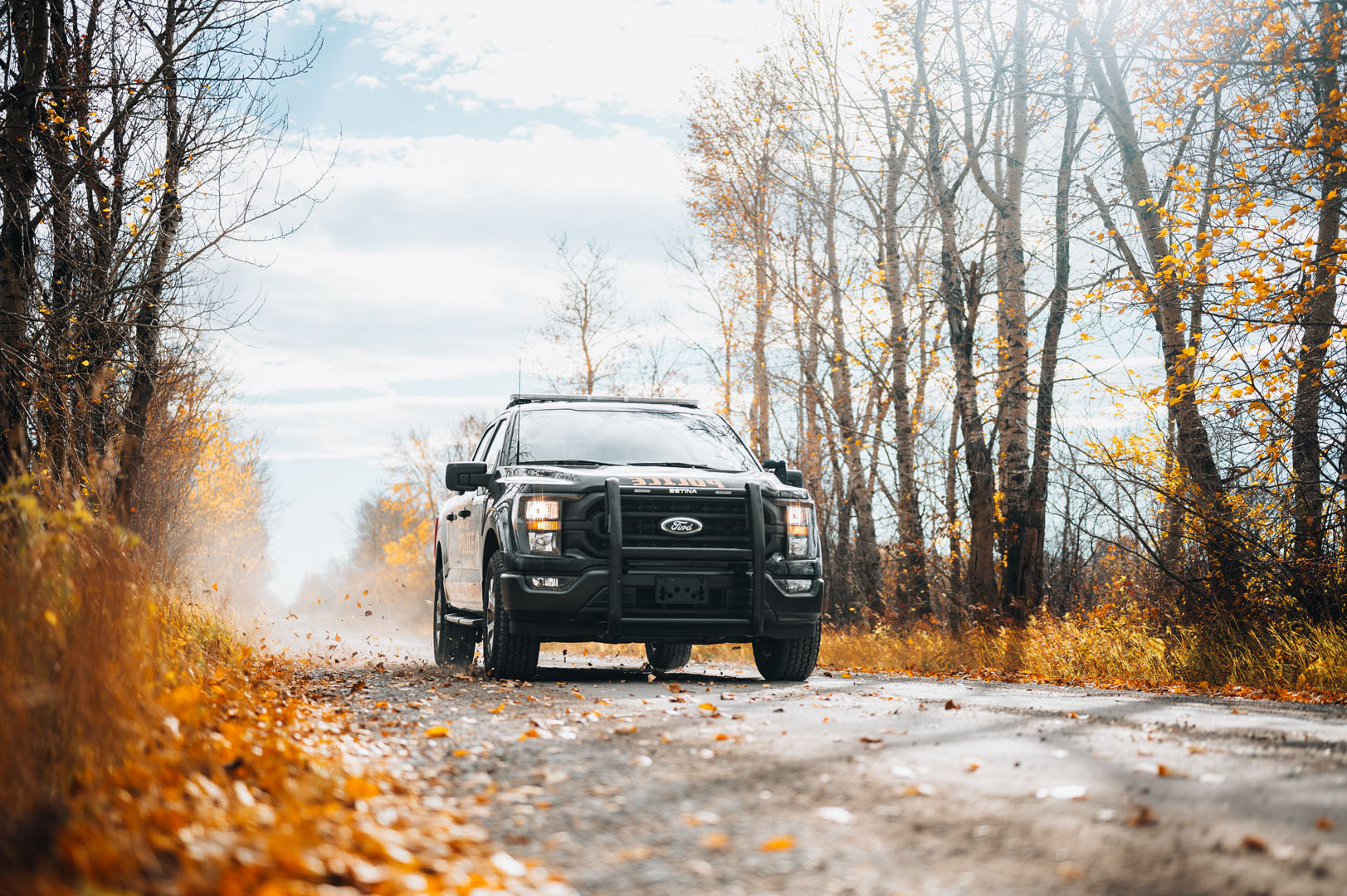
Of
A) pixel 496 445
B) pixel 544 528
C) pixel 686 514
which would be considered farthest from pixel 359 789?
pixel 496 445

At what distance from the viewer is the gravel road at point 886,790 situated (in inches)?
129

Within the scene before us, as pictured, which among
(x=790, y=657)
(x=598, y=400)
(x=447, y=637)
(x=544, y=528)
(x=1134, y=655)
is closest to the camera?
(x=544, y=528)

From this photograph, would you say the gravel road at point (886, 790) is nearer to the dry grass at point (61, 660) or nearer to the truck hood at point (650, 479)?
the dry grass at point (61, 660)

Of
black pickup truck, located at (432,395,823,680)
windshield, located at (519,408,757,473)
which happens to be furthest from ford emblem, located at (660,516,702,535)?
windshield, located at (519,408,757,473)

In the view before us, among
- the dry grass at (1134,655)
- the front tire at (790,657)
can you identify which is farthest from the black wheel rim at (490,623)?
the dry grass at (1134,655)

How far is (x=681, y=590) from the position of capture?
8.18 m

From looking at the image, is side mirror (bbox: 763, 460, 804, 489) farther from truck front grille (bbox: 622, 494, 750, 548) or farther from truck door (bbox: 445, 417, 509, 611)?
truck door (bbox: 445, 417, 509, 611)

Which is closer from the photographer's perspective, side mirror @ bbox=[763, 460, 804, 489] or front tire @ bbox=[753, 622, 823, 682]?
front tire @ bbox=[753, 622, 823, 682]

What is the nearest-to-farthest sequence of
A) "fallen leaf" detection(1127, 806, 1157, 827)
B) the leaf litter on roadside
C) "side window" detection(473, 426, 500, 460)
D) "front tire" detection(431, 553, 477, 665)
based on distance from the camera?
the leaf litter on roadside
"fallen leaf" detection(1127, 806, 1157, 827)
"front tire" detection(431, 553, 477, 665)
"side window" detection(473, 426, 500, 460)

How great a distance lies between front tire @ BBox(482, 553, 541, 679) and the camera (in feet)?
26.7

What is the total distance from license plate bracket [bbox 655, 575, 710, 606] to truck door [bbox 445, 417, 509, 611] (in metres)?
1.66

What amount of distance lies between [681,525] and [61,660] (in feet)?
16.0

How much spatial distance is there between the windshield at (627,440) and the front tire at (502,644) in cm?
114

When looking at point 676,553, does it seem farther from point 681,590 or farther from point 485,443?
point 485,443
